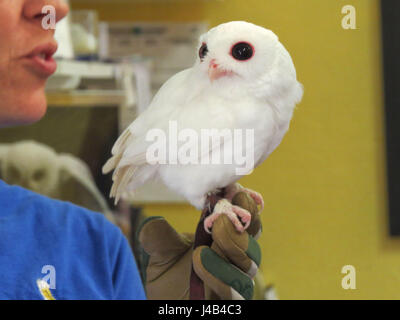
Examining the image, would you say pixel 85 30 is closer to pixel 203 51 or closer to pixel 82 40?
pixel 82 40

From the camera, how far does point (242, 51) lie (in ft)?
1.29

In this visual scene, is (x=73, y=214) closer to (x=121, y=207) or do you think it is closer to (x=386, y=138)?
(x=121, y=207)

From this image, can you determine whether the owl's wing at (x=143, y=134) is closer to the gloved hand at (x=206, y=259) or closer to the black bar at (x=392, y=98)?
the gloved hand at (x=206, y=259)

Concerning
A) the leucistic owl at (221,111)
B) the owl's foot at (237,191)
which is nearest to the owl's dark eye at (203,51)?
the leucistic owl at (221,111)

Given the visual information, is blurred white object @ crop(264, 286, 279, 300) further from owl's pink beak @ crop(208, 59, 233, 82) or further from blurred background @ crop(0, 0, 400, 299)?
owl's pink beak @ crop(208, 59, 233, 82)

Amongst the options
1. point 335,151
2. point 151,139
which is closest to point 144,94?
point 151,139

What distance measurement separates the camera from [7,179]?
0.57 metres

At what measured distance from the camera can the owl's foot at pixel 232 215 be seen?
16.0 inches

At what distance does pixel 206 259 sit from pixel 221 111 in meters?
0.11

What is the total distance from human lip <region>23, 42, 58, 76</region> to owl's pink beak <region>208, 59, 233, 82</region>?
5.5 inches

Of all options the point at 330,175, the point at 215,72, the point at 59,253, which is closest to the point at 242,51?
the point at 215,72

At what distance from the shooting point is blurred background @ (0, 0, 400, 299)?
0.43 meters

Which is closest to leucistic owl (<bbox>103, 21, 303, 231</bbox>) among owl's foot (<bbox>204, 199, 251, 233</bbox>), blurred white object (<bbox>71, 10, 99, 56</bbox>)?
owl's foot (<bbox>204, 199, 251, 233</bbox>)
